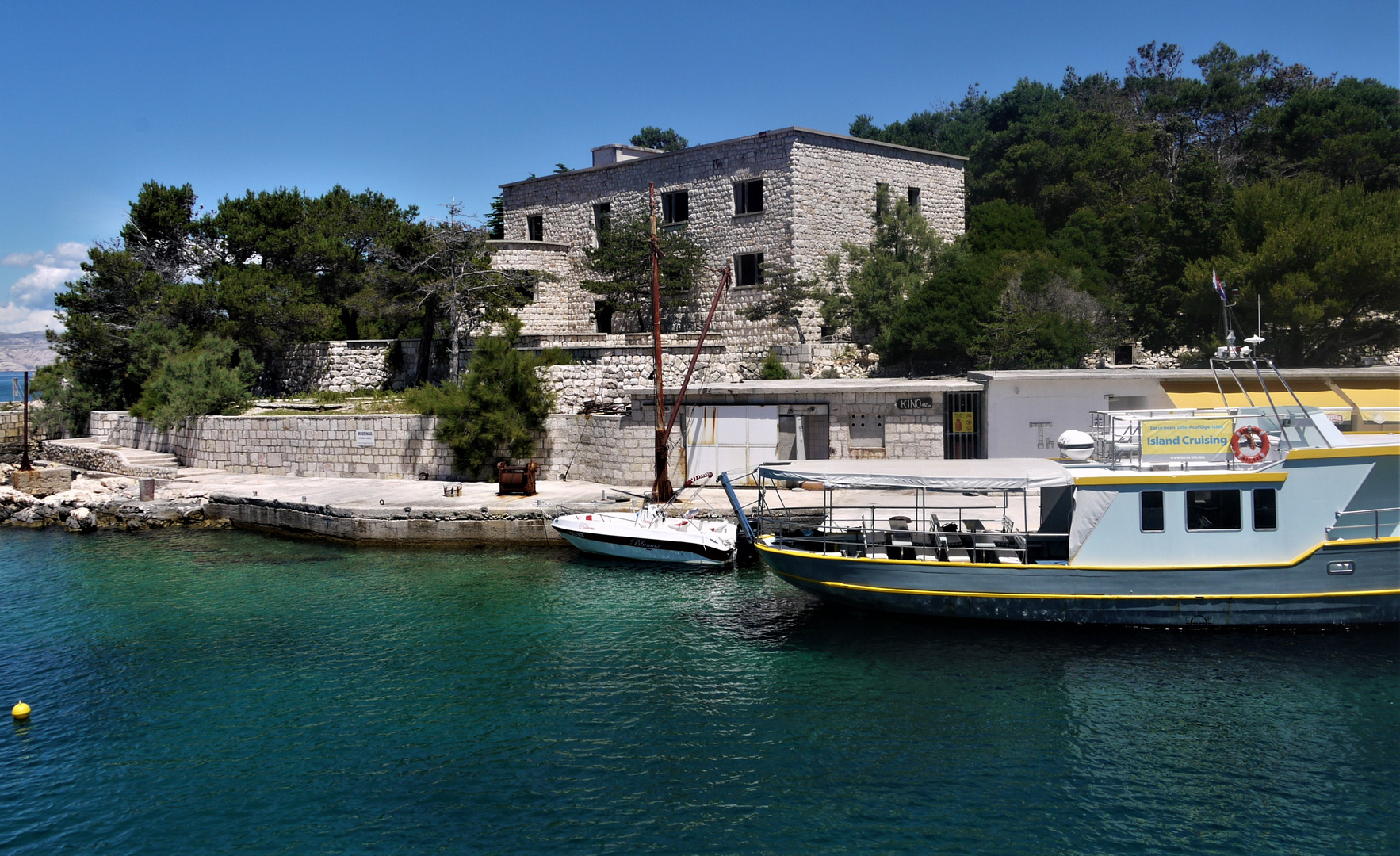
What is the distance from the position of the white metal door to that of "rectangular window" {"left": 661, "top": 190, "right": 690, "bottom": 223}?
1594 cm

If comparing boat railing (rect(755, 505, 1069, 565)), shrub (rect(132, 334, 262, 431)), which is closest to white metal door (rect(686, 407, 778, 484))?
boat railing (rect(755, 505, 1069, 565))

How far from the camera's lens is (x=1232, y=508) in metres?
13.8

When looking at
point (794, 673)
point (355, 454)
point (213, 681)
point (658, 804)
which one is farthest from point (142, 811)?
point (355, 454)

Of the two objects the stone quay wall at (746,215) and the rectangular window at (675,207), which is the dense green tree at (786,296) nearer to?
the stone quay wall at (746,215)

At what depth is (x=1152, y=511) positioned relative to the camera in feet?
45.8

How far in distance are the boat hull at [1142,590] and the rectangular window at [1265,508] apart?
0.63m

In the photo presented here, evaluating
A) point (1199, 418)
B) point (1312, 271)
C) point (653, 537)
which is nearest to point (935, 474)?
point (1199, 418)

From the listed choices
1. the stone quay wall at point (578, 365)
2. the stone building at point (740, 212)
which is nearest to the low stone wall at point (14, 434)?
the stone quay wall at point (578, 365)

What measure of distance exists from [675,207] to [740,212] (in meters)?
3.21

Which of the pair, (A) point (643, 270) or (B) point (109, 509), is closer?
(B) point (109, 509)

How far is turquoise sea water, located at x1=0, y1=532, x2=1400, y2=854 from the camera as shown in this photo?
30.7 feet

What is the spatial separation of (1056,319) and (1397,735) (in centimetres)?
1935

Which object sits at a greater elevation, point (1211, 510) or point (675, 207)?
point (675, 207)

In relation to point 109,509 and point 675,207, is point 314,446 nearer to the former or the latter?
point 109,509
